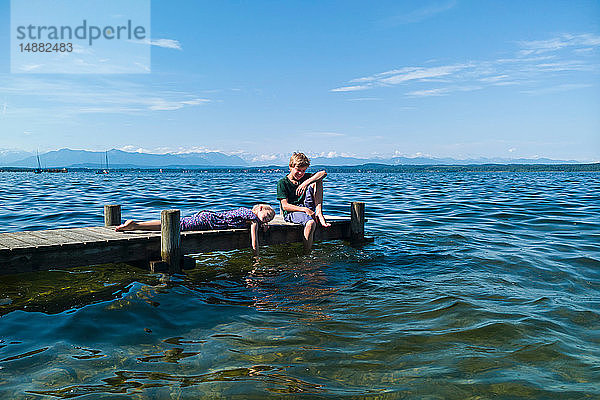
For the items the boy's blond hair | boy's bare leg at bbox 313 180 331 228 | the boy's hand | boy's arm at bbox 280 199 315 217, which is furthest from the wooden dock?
the boy's blond hair

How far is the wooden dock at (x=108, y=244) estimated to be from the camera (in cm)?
739

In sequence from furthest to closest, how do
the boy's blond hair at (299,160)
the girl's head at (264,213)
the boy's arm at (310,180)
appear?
1. the boy's arm at (310,180)
2. the boy's blond hair at (299,160)
3. the girl's head at (264,213)

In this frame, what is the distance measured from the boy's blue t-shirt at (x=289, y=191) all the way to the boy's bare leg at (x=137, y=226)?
2.99 meters

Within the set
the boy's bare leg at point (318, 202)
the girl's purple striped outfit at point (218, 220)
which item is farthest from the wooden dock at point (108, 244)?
the boy's bare leg at point (318, 202)

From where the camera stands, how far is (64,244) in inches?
302

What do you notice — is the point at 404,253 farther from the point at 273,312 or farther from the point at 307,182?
the point at 273,312

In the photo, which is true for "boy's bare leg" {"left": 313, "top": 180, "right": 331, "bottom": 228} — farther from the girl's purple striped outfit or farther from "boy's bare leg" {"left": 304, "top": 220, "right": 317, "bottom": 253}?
the girl's purple striped outfit

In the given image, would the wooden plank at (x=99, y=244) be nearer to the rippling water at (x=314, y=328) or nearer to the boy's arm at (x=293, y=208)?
the boy's arm at (x=293, y=208)

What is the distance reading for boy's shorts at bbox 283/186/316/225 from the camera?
10.8 metres

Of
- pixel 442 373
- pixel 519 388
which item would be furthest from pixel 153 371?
pixel 519 388

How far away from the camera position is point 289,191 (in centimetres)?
1097

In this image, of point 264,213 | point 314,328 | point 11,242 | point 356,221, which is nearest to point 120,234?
point 11,242

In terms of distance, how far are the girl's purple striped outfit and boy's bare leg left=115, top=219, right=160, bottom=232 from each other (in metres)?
0.56

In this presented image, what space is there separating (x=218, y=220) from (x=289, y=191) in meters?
2.00
